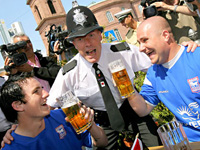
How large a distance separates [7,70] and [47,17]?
102ft

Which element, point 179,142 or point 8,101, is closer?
point 179,142

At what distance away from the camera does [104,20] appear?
3291 centimetres

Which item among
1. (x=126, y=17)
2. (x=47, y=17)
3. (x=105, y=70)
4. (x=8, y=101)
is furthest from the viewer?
(x=47, y=17)

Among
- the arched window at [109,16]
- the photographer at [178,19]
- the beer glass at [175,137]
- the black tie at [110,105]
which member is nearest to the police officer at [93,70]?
the black tie at [110,105]

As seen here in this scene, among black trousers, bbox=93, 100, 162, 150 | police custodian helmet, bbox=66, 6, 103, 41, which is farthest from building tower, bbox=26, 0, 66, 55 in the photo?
black trousers, bbox=93, 100, 162, 150

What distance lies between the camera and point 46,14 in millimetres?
31766

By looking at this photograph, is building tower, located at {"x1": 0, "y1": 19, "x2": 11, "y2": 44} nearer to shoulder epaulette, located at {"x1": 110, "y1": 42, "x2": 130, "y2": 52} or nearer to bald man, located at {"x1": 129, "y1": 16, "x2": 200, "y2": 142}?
shoulder epaulette, located at {"x1": 110, "y1": 42, "x2": 130, "y2": 52}

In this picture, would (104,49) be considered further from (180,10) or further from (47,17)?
(47,17)

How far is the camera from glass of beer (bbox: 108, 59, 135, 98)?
1.72 m

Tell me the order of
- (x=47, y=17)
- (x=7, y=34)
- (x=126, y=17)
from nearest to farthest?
(x=126, y=17) < (x=7, y=34) < (x=47, y=17)

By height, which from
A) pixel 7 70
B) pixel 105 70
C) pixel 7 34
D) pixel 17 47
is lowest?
pixel 105 70

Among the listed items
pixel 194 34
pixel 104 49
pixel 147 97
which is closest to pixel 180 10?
pixel 194 34

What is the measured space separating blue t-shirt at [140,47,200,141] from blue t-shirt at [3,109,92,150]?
3.32 ft

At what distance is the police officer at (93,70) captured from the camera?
2.42 metres
